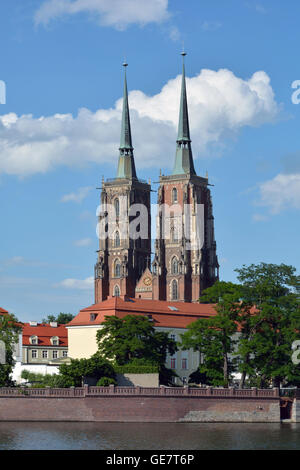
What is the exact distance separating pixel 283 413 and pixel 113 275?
306 ft

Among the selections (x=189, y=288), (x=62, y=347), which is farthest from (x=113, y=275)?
(x=62, y=347)

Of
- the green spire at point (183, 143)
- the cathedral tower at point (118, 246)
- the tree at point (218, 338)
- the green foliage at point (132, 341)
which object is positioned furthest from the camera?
the green spire at point (183, 143)

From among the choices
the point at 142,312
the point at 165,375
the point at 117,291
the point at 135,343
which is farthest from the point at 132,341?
the point at 117,291

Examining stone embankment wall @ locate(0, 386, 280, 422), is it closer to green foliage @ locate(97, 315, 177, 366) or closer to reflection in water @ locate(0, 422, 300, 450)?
reflection in water @ locate(0, 422, 300, 450)

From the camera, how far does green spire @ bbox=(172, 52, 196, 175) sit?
646ft

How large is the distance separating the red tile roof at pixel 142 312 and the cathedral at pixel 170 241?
4926cm

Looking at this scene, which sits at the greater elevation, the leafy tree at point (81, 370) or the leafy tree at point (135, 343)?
the leafy tree at point (135, 343)

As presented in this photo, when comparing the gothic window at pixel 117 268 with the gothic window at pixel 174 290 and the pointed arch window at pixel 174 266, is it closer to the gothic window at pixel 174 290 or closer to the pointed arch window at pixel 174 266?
the pointed arch window at pixel 174 266

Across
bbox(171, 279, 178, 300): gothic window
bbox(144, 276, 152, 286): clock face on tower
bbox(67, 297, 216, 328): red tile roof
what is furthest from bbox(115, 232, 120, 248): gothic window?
bbox(67, 297, 216, 328): red tile roof

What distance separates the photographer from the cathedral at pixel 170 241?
19050cm

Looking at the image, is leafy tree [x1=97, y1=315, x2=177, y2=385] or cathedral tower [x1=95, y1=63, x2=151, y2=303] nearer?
leafy tree [x1=97, y1=315, x2=177, y2=385]

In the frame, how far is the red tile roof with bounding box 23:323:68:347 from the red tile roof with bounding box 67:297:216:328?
50.2 ft

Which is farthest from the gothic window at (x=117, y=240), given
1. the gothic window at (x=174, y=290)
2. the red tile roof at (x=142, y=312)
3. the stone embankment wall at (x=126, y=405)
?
the stone embankment wall at (x=126, y=405)

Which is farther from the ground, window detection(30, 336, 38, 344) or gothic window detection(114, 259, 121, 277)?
gothic window detection(114, 259, 121, 277)
